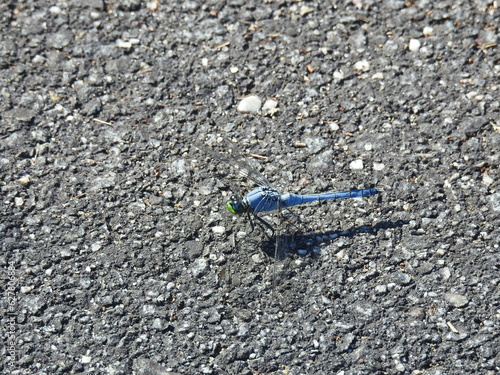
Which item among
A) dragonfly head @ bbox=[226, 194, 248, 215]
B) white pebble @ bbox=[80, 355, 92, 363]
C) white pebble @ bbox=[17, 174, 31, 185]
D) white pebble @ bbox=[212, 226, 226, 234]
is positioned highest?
white pebble @ bbox=[17, 174, 31, 185]

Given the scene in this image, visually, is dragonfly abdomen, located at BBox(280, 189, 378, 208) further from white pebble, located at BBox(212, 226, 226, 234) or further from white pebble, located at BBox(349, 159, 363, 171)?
white pebble, located at BBox(212, 226, 226, 234)

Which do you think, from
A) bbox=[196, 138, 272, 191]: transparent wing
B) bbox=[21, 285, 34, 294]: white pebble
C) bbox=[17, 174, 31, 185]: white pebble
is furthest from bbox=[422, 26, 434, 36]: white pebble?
bbox=[21, 285, 34, 294]: white pebble

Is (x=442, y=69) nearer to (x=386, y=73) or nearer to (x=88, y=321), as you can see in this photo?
(x=386, y=73)

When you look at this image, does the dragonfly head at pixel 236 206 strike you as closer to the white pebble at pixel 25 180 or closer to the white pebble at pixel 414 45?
the white pebble at pixel 25 180

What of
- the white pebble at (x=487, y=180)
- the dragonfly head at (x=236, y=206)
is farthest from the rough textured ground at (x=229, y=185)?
the dragonfly head at (x=236, y=206)

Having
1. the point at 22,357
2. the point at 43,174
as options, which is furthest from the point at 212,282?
the point at 43,174

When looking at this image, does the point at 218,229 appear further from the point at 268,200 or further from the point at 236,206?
the point at 268,200
